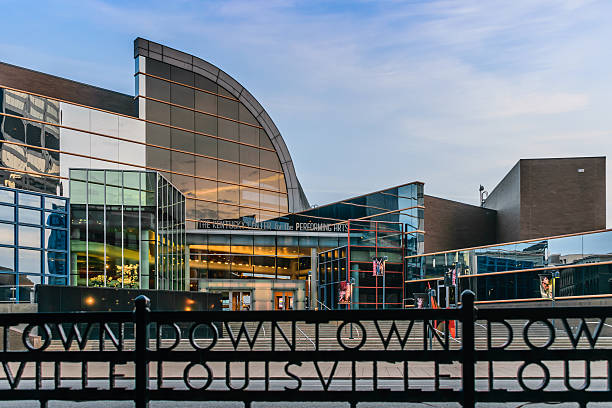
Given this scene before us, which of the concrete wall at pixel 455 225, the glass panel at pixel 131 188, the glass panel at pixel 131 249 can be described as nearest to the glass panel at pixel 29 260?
the glass panel at pixel 131 249

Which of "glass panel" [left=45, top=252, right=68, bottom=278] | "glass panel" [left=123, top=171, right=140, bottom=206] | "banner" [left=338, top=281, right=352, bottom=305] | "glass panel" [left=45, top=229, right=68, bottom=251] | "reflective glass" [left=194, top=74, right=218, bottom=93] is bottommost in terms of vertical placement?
"banner" [left=338, top=281, right=352, bottom=305]

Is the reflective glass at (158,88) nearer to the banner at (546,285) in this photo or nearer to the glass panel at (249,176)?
the glass panel at (249,176)

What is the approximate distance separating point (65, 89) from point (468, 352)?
49.3 meters

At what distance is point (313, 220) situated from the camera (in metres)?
64.0

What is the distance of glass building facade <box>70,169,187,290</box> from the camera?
34719 millimetres

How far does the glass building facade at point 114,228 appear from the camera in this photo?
3472cm

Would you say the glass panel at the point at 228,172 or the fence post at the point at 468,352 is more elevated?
the glass panel at the point at 228,172

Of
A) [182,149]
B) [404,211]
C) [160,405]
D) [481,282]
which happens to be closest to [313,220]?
[404,211]

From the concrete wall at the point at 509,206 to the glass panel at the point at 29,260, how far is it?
39.0 metres

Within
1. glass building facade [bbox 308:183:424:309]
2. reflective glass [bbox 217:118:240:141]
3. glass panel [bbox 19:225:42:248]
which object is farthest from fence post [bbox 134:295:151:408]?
reflective glass [bbox 217:118:240:141]

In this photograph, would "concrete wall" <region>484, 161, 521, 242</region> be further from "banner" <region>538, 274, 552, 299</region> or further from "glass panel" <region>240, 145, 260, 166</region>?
"glass panel" <region>240, 145, 260, 166</region>

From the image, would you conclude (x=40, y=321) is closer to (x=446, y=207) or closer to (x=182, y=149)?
(x=182, y=149)

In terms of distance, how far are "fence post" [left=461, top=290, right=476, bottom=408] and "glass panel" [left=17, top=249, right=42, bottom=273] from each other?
30.8 metres

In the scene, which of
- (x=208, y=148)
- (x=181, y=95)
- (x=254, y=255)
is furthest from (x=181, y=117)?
(x=254, y=255)
